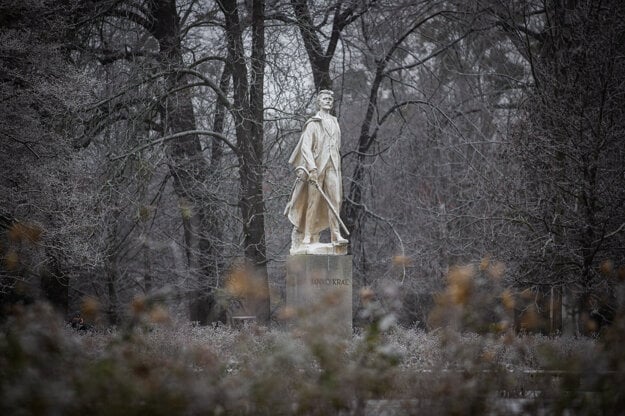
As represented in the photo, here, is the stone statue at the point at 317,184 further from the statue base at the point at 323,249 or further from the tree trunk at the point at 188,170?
the tree trunk at the point at 188,170

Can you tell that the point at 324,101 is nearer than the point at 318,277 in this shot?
No

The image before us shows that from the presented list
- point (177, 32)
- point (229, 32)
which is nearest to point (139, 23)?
point (177, 32)

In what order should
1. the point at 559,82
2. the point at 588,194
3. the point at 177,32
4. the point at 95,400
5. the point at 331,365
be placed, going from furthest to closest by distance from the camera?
the point at 177,32
the point at 559,82
the point at 588,194
the point at 331,365
the point at 95,400

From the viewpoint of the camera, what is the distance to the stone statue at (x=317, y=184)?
12555 millimetres

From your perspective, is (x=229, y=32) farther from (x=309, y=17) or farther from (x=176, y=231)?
(x=176, y=231)

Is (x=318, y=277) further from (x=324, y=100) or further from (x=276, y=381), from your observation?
(x=276, y=381)

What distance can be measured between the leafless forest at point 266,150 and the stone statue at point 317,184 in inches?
56.6

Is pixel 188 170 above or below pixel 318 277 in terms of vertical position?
above

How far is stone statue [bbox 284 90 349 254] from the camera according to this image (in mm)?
12555

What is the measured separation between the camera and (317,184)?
492 inches

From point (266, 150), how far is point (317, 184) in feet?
15.4

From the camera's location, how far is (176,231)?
1845cm

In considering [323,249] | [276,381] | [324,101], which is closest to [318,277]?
[323,249]

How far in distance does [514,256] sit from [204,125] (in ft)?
31.3
